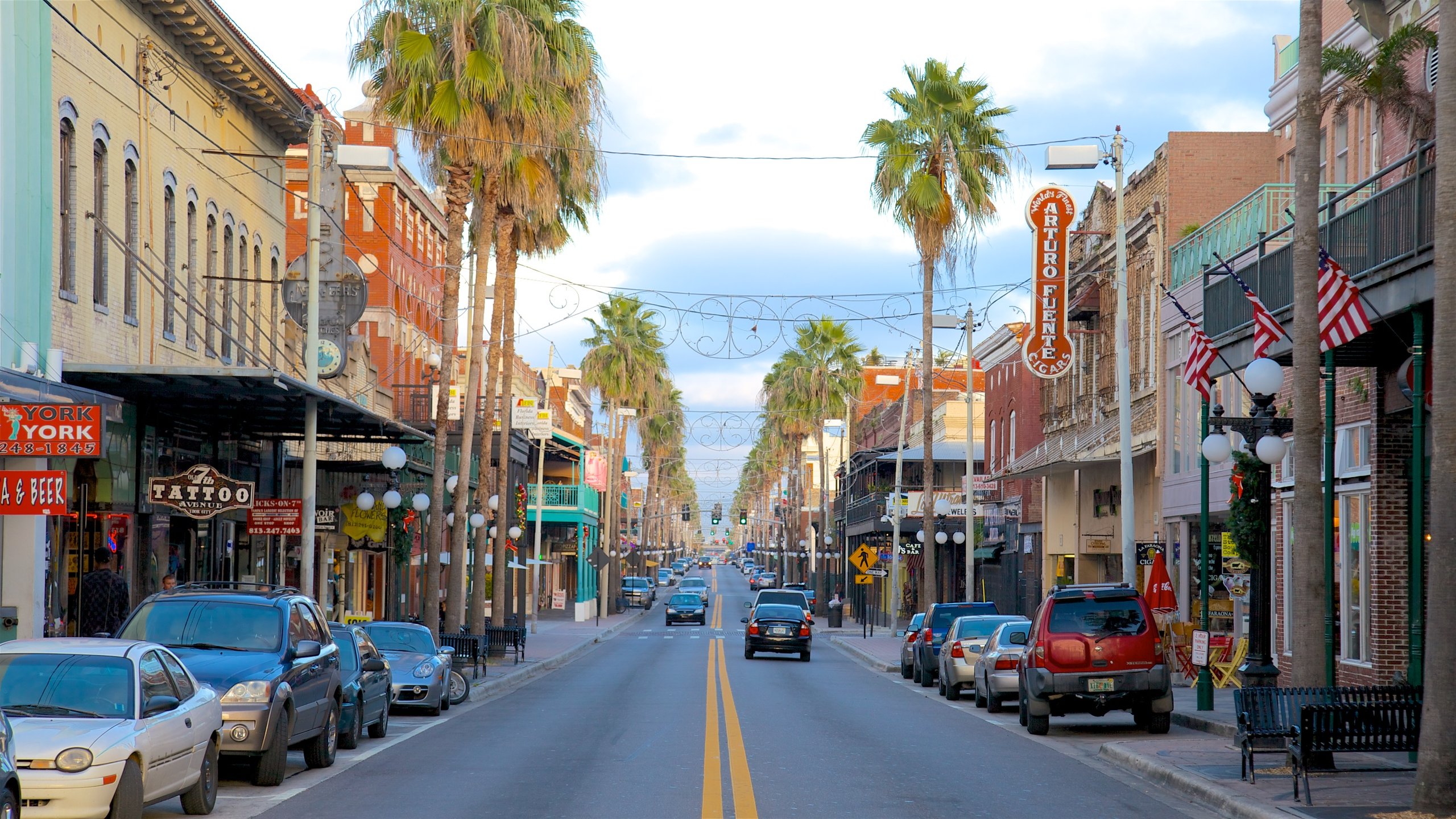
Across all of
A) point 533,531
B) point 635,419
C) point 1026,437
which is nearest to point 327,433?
point 1026,437

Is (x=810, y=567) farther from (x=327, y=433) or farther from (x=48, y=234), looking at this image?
(x=48, y=234)

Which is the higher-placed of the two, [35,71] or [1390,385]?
[35,71]

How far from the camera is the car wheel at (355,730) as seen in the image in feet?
56.9

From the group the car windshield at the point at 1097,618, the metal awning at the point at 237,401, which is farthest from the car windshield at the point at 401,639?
the car windshield at the point at 1097,618

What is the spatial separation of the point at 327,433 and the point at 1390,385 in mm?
18882

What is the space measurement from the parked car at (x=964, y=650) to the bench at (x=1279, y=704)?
1286 cm

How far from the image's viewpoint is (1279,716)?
1467 centimetres

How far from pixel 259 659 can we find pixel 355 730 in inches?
128

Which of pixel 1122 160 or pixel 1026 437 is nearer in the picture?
pixel 1122 160

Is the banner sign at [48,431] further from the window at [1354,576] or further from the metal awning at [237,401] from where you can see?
the window at [1354,576]

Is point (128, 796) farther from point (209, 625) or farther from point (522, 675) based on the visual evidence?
point (522, 675)

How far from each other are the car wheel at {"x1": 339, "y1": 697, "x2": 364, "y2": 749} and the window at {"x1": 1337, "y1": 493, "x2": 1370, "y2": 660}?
45.6 feet

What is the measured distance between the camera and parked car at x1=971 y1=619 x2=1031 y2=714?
24.5 meters

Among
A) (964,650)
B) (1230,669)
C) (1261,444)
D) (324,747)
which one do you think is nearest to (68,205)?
(324,747)
